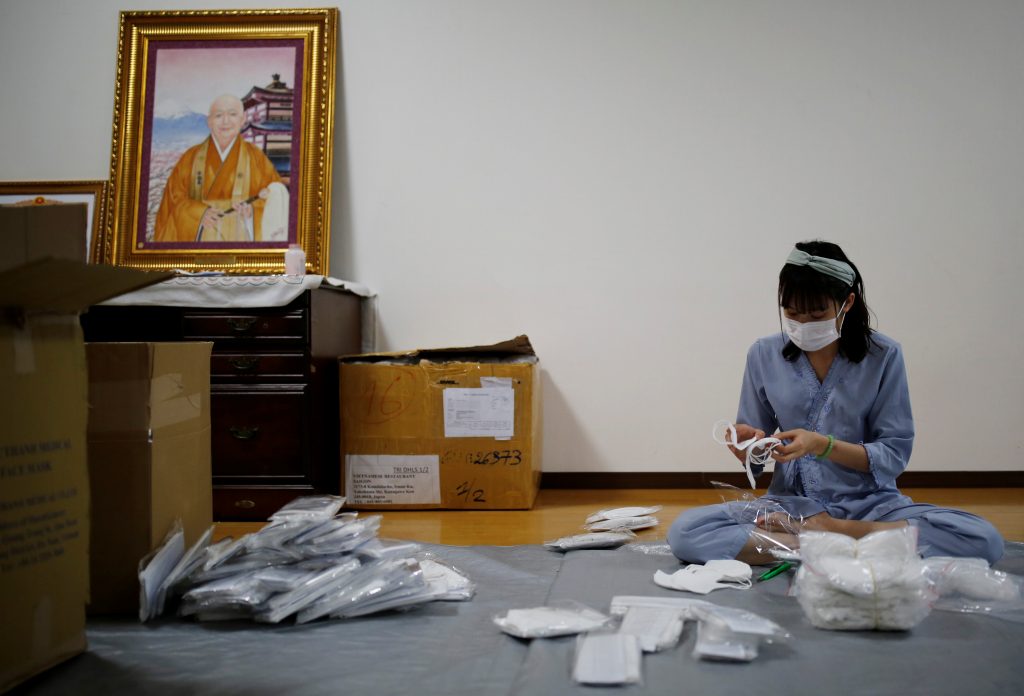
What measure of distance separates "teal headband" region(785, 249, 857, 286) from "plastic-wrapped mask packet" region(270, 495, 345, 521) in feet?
3.74

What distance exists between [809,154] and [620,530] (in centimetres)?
168

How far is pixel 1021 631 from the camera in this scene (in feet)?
4.72

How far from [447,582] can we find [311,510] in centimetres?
32

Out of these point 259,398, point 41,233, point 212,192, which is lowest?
point 259,398

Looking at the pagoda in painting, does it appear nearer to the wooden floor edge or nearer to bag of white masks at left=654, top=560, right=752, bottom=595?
→ the wooden floor edge

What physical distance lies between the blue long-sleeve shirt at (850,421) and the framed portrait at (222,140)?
1864 millimetres

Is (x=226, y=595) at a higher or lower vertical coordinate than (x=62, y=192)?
lower

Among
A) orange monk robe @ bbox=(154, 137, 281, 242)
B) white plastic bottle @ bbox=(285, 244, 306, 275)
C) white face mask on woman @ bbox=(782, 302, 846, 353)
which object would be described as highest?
orange monk robe @ bbox=(154, 137, 281, 242)

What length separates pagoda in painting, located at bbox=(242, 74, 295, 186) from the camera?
3145 mm

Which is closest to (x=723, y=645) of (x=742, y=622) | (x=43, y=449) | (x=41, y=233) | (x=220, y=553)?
(x=742, y=622)

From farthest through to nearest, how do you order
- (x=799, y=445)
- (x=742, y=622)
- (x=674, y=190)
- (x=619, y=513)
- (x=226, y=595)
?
(x=674, y=190) < (x=619, y=513) < (x=799, y=445) < (x=226, y=595) < (x=742, y=622)

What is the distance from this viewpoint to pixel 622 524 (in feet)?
7.95

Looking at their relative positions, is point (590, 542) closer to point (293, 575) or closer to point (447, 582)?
point (447, 582)

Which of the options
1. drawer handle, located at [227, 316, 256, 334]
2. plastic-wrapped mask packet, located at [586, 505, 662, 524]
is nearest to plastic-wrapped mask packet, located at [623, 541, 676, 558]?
plastic-wrapped mask packet, located at [586, 505, 662, 524]
